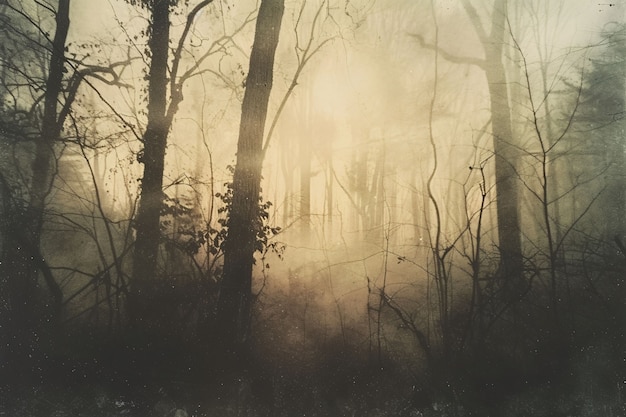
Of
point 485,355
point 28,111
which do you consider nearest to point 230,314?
point 485,355

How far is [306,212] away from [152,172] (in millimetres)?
1188

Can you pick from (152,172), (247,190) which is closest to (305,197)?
(247,190)

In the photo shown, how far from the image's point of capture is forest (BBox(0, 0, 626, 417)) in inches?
107

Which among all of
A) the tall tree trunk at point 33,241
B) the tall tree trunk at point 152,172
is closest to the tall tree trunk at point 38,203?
the tall tree trunk at point 33,241

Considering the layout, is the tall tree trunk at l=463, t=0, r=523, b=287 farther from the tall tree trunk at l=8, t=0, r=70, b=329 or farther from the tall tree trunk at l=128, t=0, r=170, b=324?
the tall tree trunk at l=8, t=0, r=70, b=329

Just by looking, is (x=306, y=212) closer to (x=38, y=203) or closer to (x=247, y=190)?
(x=247, y=190)

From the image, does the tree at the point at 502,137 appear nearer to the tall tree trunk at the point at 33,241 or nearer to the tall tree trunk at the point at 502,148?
the tall tree trunk at the point at 502,148

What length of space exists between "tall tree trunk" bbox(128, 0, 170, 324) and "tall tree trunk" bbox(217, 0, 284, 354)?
0.55 m

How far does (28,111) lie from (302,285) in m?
2.43

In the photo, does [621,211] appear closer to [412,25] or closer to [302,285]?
[412,25]

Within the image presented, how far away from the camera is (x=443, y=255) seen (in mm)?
2764

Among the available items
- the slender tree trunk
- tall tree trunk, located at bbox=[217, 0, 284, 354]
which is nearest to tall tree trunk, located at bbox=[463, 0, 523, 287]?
the slender tree trunk

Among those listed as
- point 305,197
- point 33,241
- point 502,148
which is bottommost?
point 33,241

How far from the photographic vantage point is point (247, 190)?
9.07 ft
